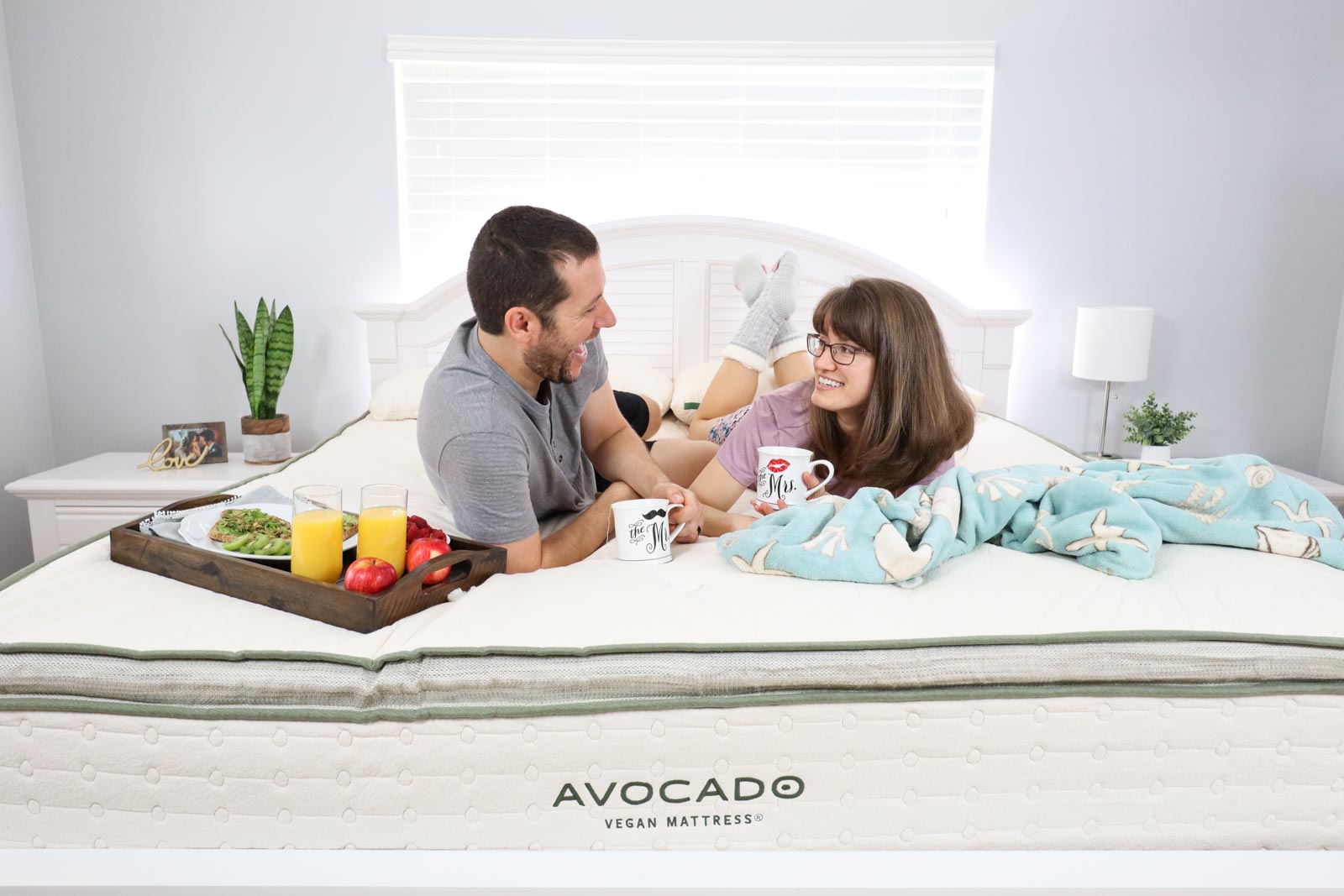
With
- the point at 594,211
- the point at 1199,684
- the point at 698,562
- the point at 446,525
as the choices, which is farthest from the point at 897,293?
the point at 594,211

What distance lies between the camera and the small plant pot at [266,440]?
9.08ft

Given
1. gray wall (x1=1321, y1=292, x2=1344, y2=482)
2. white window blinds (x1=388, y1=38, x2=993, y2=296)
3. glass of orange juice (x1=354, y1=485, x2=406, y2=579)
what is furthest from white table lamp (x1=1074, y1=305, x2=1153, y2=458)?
glass of orange juice (x1=354, y1=485, x2=406, y2=579)

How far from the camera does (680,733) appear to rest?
2.96 feet

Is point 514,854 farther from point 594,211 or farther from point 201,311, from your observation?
point 201,311

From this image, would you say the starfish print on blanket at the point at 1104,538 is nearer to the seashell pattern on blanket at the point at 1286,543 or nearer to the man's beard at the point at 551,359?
the seashell pattern on blanket at the point at 1286,543

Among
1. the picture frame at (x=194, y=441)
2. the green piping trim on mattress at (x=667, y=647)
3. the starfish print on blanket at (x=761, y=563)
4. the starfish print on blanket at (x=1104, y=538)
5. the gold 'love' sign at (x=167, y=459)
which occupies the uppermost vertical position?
the starfish print on blanket at (x=1104, y=538)

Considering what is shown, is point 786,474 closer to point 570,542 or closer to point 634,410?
point 570,542

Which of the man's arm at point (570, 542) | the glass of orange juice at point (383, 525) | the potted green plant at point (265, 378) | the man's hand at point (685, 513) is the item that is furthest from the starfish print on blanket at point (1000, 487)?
the potted green plant at point (265, 378)

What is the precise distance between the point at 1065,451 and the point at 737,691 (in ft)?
5.48

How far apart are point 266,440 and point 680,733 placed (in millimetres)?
2351

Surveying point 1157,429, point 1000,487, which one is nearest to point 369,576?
point 1000,487

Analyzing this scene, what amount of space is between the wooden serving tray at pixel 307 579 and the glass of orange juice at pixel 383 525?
57 mm

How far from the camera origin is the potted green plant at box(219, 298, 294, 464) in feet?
9.07

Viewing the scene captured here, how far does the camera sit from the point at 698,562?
3.96ft
